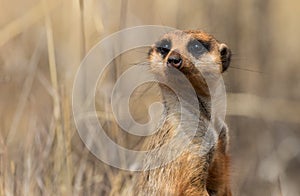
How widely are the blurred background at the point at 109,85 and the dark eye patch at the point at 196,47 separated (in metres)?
0.80

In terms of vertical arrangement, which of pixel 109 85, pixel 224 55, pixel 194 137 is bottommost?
pixel 109 85

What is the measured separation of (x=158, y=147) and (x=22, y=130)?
185 cm

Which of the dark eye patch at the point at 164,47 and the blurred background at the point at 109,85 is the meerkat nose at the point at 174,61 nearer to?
the dark eye patch at the point at 164,47

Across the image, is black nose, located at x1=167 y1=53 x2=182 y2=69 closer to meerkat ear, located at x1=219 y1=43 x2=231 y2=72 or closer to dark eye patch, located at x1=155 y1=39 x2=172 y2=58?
dark eye patch, located at x1=155 y1=39 x2=172 y2=58

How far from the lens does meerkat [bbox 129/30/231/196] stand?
4781 millimetres

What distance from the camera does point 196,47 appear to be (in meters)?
4.89

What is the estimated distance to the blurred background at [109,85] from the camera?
17.8 feet

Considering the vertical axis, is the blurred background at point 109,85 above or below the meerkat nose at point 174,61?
below

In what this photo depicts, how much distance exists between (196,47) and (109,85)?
1538 mm

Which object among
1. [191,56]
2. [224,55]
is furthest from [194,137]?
[224,55]

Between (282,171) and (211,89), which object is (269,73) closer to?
(282,171)

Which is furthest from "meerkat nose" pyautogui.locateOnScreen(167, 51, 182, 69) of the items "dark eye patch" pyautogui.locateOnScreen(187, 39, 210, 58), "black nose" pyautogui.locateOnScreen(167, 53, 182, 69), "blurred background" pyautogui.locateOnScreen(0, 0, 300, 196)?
"blurred background" pyautogui.locateOnScreen(0, 0, 300, 196)

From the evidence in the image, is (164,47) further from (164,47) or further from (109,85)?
(109,85)

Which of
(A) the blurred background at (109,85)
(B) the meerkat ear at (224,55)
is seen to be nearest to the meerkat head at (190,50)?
(B) the meerkat ear at (224,55)
